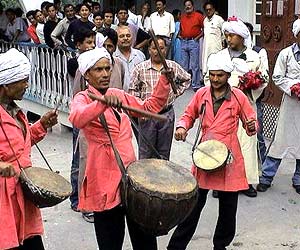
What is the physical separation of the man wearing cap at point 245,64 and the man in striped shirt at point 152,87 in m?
0.45

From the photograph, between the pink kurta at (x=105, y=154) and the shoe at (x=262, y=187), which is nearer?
the pink kurta at (x=105, y=154)

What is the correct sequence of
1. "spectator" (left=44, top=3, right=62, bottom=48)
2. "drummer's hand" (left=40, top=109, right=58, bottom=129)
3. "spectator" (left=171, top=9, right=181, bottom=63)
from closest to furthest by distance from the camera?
"drummer's hand" (left=40, top=109, right=58, bottom=129) → "spectator" (left=44, top=3, right=62, bottom=48) → "spectator" (left=171, top=9, right=181, bottom=63)

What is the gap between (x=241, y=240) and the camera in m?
5.03

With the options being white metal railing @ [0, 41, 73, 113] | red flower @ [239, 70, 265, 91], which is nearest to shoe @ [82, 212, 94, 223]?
red flower @ [239, 70, 265, 91]

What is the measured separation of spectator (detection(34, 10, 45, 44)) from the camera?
33.2 ft

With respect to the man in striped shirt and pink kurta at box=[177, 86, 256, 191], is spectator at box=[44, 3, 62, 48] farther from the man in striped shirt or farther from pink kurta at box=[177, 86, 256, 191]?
pink kurta at box=[177, 86, 256, 191]

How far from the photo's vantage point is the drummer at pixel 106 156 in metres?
3.64

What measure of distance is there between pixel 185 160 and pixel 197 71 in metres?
4.73

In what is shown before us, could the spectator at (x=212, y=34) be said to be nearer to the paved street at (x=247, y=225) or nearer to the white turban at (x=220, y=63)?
the paved street at (x=247, y=225)

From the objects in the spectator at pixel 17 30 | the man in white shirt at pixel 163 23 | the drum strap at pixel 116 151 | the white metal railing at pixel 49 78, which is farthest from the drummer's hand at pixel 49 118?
the spectator at pixel 17 30

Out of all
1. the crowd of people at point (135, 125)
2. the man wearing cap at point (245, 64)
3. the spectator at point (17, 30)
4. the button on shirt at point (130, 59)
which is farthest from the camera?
the spectator at point (17, 30)

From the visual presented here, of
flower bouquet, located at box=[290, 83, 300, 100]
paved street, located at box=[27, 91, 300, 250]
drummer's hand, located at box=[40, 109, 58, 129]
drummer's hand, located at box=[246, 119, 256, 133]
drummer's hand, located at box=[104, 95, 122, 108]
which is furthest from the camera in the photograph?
flower bouquet, located at box=[290, 83, 300, 100]

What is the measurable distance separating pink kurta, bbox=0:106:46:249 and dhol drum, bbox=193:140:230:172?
4.29 feet

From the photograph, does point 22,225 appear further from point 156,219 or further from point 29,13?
point 29,13
